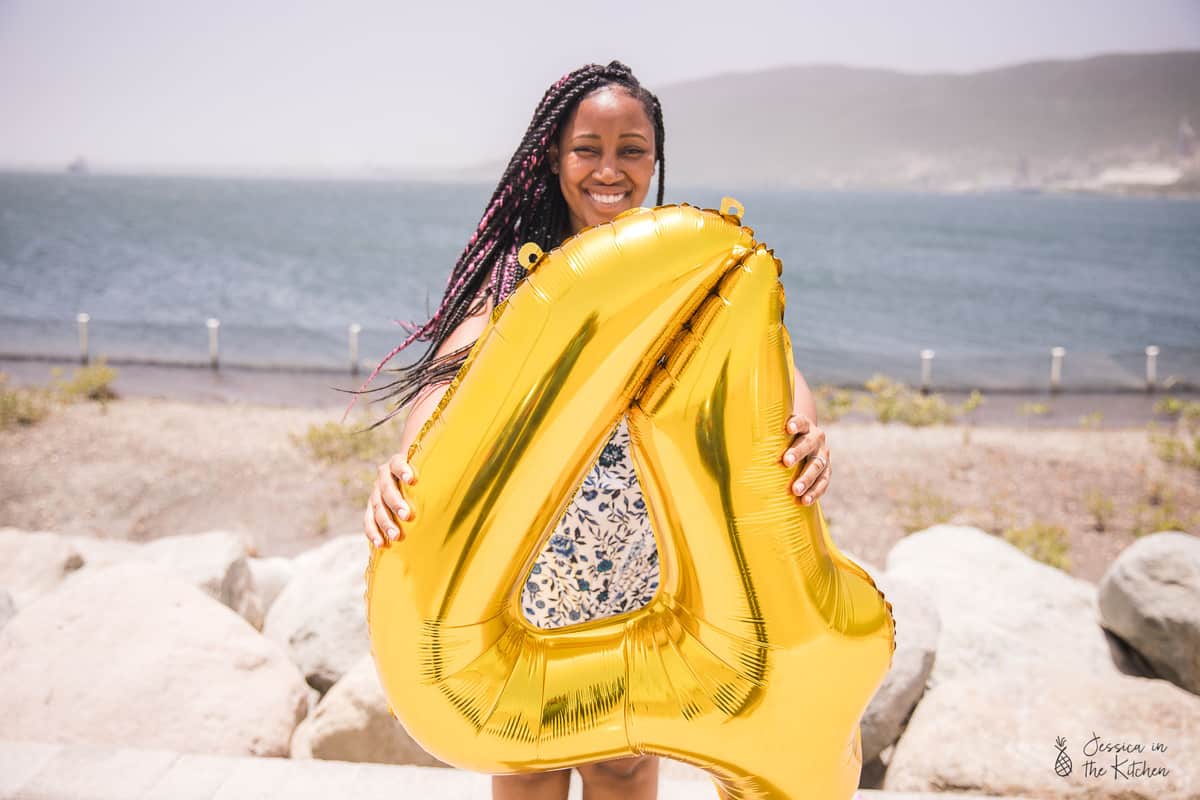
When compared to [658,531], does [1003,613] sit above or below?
below

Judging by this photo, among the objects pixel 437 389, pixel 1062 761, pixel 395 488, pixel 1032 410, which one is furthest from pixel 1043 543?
pixel 1032 410

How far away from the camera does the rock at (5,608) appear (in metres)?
3.66

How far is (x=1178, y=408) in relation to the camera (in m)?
12.1

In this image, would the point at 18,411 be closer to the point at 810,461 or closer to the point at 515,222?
the point at 515,222

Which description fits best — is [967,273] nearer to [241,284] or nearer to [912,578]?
[241,284]

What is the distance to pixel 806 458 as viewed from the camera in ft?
4.50

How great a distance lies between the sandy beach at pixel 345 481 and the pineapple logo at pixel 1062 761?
326cm

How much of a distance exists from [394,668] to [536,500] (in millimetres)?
356

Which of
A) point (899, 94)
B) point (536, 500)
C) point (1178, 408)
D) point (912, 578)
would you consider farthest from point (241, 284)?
point (899, 94)

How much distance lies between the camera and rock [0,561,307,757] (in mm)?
2949

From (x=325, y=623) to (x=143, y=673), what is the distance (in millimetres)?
791

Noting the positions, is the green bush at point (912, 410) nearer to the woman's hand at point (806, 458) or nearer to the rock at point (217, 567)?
the rock at point (217, 567)

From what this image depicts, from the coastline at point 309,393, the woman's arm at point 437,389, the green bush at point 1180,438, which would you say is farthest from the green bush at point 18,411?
the green bush at point 1180,438

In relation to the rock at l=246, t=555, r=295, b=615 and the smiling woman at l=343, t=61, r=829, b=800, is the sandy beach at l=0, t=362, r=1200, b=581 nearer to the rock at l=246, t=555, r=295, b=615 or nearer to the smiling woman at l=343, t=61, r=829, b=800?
the rock at l=246, t=555, r=295, b=615
